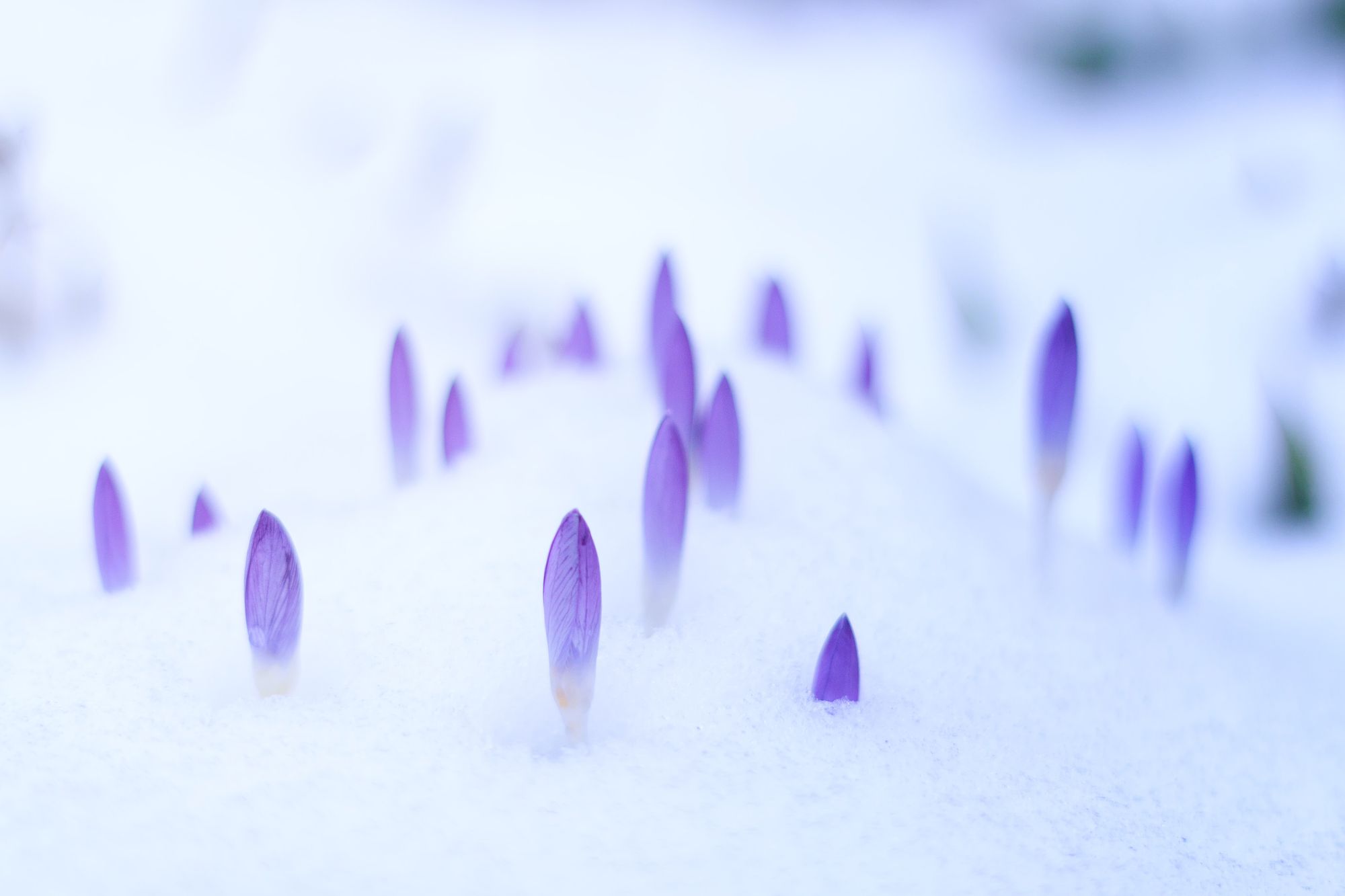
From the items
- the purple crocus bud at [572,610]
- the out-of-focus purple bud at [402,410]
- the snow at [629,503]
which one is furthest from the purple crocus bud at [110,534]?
the purple crocus bud at [572,610]

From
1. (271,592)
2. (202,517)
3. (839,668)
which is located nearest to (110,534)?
(202,517)

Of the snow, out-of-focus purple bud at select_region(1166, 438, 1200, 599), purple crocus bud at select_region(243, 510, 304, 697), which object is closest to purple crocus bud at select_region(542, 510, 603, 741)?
the snow

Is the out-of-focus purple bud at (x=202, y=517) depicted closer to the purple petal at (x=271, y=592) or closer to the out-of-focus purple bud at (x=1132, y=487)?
the purple petal at (x=271, y=592)

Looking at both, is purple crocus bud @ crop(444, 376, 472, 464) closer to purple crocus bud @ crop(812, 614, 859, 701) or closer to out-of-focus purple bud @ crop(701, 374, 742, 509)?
out-of-focus purple bud @ crop(701, 374, 742, 509)

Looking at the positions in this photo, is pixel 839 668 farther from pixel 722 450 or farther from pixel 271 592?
pixel 271 592

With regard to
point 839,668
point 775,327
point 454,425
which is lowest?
point 839,668

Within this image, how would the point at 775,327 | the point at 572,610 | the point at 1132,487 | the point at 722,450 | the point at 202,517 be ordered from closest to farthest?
the point at 572,610 → the point at 722,450 → the point at 202,517 → the point at 1132,487 → the point at 775,327

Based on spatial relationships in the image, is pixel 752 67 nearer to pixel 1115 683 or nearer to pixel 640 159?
pixel 640 159
